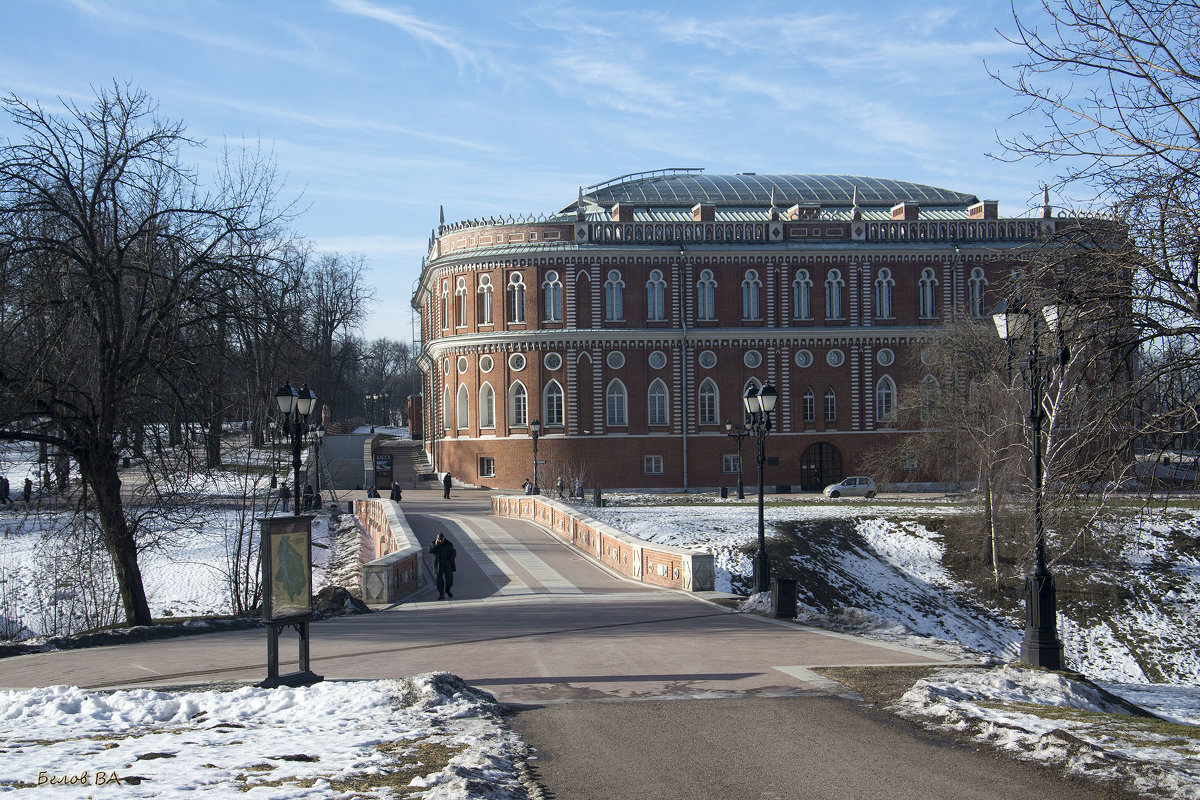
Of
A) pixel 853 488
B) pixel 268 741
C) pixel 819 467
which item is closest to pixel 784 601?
pixel 268 741

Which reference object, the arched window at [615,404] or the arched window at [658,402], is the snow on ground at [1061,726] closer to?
the arched window at [615,404]

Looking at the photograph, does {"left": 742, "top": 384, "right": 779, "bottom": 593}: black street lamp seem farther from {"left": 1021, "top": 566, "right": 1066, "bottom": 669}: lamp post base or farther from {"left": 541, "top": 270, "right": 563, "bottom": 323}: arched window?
{"left": 541, "top": 270, "right": 563, "bottom": 323}: arched window

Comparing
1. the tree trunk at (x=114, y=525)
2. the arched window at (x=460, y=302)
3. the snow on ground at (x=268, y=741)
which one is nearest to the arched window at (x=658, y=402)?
the arched window at (x=460, y=302)

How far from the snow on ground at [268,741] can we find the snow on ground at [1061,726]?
4.12 metres

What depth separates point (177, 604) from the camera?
3098cm

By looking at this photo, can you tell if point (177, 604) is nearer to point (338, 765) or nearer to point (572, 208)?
point (338, 765)

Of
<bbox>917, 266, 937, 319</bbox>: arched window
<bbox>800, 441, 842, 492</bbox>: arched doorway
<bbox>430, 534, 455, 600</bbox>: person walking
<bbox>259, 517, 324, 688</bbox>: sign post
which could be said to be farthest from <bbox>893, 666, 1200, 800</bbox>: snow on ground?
<bbox>917, 266, 937, 319</bbox>: arched window

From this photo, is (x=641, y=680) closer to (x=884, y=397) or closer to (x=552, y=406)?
(x=552, y=406)

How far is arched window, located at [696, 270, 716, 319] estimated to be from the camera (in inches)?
2314

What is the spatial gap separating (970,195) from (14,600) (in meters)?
58.7

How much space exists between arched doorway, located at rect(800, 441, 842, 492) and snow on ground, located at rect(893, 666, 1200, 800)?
47.8 m

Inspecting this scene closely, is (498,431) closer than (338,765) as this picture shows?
No

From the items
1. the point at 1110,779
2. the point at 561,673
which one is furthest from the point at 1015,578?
the point at 1110,779

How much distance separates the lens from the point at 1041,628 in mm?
13938
